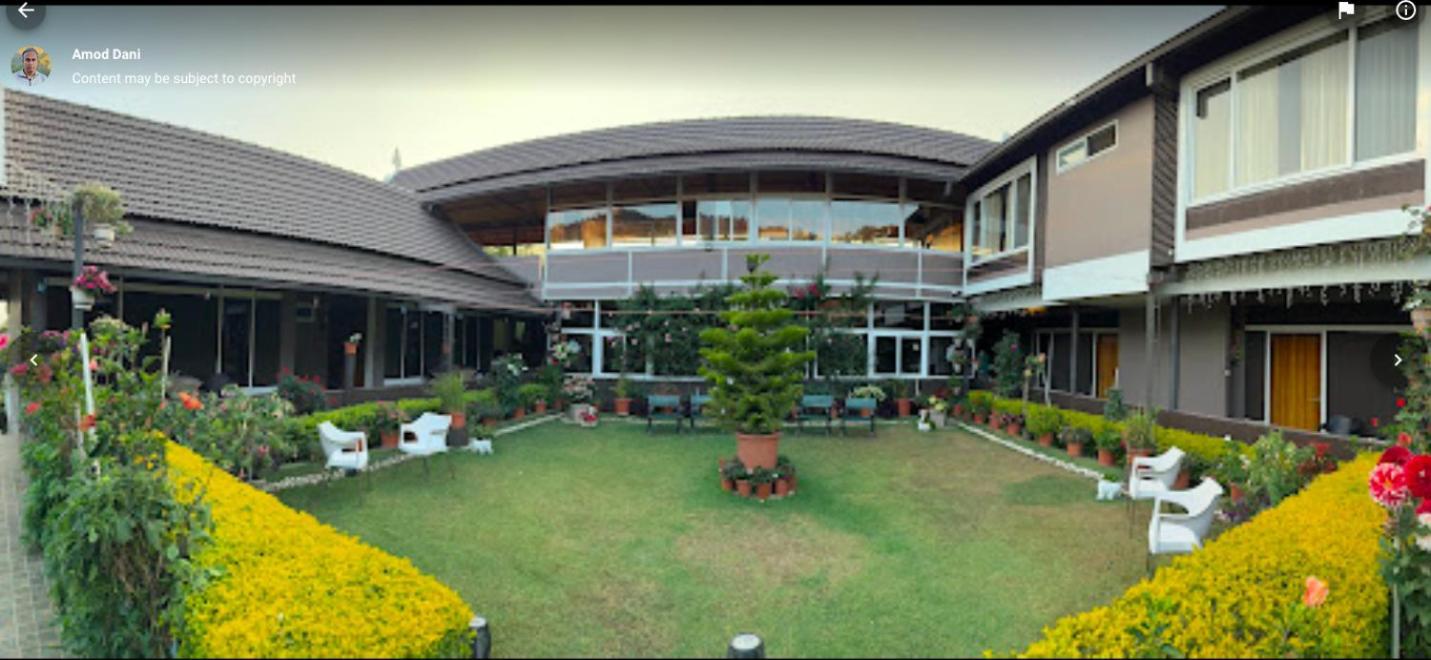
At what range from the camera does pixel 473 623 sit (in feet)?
10.9

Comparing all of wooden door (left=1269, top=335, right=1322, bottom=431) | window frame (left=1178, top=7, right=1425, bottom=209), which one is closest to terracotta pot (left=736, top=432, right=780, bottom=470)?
window frame (left=1178, top=7, right=1425, bottom=209)

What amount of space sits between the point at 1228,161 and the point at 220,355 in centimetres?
1595

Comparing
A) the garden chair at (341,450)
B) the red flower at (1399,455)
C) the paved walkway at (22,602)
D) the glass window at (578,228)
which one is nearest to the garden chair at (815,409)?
the glass window at (578,228)

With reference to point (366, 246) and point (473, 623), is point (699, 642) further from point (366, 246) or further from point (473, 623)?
point (366, 246)

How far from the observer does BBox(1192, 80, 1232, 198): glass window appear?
818 centimetres

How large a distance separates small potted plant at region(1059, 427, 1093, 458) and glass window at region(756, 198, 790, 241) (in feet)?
25.0

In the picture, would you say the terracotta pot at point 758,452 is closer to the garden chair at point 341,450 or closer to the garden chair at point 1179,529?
the garden chair at point 1179,529

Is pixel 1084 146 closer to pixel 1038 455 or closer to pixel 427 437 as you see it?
pixel 1038 455

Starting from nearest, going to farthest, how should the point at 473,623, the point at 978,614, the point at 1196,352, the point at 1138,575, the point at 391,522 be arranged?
A: the point at 473,623 < the point at 978,614 < the point at 1138,575 < the point at 391,522 < the point at 1196,352

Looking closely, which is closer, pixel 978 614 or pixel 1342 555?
pixel 1342 555

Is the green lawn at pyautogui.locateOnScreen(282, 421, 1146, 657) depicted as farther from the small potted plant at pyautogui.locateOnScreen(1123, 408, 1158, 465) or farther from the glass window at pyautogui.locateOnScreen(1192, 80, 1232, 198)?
the glass window at pyautogui.locateOnScreen(1192, 80, 1232, 198)

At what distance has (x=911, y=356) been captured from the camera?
49.4ft

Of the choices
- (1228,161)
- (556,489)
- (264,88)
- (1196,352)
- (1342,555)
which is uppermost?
(264,88)

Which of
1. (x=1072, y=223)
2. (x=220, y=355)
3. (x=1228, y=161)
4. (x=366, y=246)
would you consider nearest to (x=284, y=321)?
(x=220, y=355)
